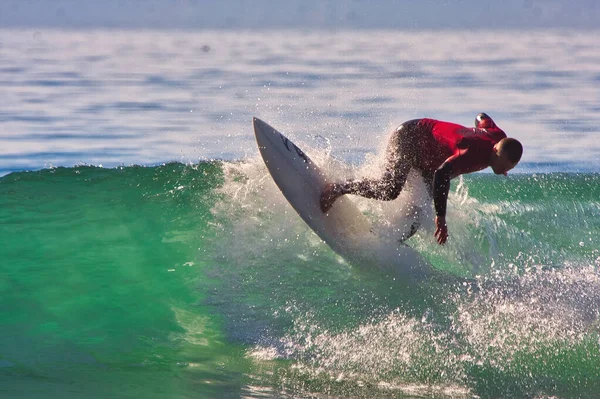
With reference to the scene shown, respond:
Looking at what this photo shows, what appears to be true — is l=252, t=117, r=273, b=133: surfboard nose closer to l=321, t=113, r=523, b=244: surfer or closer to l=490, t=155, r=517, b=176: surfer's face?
l=321, t=113, r=523, b=244: surfer

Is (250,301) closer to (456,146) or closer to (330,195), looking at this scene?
(330,195)

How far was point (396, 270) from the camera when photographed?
7.68 meters

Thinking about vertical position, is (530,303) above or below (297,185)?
below

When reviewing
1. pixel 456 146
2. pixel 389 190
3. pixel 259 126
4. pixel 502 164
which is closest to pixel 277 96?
pixel 259 126

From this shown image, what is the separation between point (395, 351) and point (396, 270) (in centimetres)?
131

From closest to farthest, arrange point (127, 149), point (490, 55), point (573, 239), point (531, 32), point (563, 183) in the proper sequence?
point (573, 239) → point (563, 183) → point (127, 149) → point (490, 55) → point (531, 32)

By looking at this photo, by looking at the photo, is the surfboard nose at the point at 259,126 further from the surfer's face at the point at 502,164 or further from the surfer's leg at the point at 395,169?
the surfer's face at the point at 502,164

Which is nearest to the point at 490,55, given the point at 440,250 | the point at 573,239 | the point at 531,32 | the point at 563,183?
the point at 531,32

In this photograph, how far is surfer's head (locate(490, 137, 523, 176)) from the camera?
6.87 meters

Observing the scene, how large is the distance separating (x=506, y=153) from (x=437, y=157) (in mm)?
622

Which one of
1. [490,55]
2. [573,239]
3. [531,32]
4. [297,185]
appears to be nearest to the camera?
[297,185]

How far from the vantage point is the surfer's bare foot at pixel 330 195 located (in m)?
7.52

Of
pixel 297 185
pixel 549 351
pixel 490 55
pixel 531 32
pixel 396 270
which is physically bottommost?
pixel 549 351

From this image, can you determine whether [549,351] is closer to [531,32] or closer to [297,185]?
[297,185]
